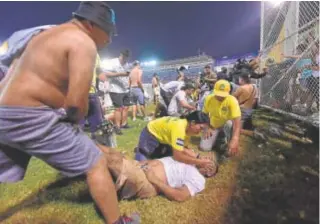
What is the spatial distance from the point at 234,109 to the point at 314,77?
244cm

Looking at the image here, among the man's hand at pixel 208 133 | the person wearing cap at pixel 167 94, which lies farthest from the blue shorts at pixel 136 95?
the man's hand at pixel 208 133

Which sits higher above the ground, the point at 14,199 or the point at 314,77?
the point at 314,77

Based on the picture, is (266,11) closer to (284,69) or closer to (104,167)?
(284,69)

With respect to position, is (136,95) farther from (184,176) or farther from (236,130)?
(184,176)

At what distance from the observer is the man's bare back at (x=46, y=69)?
74.5 inches

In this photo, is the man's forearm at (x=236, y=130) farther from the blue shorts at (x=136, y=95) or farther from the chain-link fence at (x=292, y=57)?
the blue shorts at (x=136, y=95)

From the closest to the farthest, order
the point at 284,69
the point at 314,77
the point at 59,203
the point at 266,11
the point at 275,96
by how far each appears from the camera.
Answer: the point at 59,203 < the point at 314,77 < the point at 284,69 < the point at 275,96 < the point at 266,11

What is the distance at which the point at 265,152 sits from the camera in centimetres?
431

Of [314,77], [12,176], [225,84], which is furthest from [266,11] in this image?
[12,176]

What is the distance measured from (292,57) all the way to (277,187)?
438 centimetres

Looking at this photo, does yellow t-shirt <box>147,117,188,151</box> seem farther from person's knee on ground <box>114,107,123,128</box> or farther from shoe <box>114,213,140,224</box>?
person's knee on ground <box>114,107,123,128</box>

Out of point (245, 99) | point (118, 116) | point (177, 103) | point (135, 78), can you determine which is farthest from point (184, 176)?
point (135, 78)

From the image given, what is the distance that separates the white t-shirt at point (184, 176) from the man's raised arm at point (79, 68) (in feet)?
5.05

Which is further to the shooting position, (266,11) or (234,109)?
(266,11)
